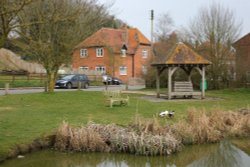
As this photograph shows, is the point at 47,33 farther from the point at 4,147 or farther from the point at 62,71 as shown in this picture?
the point at 62,71

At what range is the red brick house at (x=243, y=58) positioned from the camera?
115ft

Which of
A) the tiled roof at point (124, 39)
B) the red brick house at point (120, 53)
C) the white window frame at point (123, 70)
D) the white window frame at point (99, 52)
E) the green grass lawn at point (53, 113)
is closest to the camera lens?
the green grass lawn at point (53, 113)

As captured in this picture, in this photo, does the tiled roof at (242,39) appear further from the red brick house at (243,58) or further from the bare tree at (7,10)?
the bare tree at (7,10)

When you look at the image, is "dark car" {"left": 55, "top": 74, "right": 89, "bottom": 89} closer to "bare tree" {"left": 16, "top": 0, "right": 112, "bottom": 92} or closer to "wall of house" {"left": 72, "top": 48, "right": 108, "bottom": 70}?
"bare tree" {"left": 16, "top": 0, "right": 112, "bottom": 92}

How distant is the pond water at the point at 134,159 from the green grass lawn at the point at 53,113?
2.83 feet

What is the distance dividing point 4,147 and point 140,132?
4.57 metres

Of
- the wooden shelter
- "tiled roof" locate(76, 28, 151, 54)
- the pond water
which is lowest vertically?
the pond water

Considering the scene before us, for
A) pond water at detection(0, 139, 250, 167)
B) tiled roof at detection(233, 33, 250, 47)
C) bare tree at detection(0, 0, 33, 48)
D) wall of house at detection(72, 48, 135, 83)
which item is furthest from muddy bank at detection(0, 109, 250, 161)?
wall of house at detection(72, 48, 135, 83)

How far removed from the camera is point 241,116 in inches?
661

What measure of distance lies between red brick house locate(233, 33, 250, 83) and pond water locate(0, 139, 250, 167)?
2311 centimetres

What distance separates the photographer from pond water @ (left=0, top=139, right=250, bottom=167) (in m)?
11.7

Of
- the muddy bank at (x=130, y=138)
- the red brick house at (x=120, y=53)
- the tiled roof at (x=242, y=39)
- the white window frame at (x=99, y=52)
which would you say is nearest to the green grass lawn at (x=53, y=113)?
the muddy bank at (x=130, y=138)

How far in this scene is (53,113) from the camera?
1800cm

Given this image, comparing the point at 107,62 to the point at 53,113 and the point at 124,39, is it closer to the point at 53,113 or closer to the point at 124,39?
the point at 124,39
